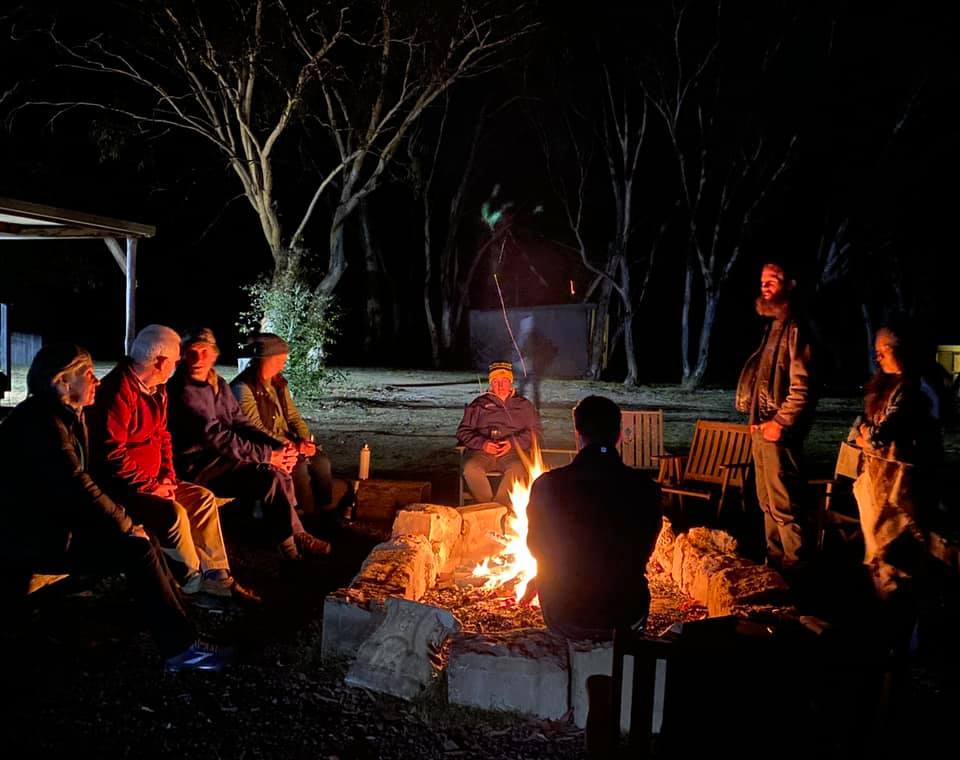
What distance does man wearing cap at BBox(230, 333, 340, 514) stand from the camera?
5.62 metres

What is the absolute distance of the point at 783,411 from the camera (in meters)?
4.80

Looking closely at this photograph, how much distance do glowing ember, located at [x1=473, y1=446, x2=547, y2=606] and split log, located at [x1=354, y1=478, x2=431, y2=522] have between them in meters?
0.91

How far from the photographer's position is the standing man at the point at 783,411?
4770 mm

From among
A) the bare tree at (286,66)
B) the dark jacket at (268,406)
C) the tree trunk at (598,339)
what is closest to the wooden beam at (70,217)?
the dark jacket at (268,406)

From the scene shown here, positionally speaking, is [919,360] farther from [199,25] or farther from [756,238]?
[756,238]

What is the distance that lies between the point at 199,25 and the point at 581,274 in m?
19.0

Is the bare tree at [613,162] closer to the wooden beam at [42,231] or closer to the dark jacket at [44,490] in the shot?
the wooden beam at [42,231]

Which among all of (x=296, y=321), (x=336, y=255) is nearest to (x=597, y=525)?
(x=296, y=321)

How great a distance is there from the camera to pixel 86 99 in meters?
14.6

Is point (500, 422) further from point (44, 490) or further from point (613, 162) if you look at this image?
point (613, 162)

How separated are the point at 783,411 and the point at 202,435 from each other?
3668 mm

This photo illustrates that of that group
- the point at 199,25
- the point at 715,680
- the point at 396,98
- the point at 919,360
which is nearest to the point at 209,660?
the point at 715,680

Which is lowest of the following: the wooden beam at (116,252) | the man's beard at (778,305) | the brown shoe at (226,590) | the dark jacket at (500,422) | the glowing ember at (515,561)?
the brown shoe at (226,590)

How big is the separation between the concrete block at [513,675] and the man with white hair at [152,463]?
1.66 meters
